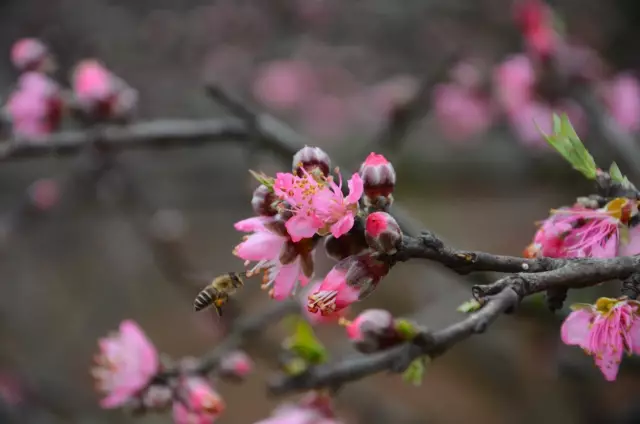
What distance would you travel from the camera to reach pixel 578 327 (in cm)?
44

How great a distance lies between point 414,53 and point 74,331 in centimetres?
148

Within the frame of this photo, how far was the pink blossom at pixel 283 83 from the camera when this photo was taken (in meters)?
2.31

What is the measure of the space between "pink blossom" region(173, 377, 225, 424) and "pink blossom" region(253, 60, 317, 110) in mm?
1772

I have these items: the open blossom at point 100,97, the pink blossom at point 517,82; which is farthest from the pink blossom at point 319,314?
the pink blossom at point 517,82

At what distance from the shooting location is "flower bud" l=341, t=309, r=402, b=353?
0.52m

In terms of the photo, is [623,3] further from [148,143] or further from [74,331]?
[74,331]

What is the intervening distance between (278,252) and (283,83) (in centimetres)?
193

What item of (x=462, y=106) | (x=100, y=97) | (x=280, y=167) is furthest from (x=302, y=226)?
(x=462, y=106)

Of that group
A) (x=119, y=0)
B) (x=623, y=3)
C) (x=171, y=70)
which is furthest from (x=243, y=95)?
(x=623, y=3)

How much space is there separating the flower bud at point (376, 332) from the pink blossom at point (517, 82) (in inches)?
29.2

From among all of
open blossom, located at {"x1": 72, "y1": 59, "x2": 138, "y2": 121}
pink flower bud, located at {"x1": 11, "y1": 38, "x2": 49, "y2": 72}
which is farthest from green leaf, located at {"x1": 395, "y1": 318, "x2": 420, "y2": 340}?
pink flower bud, located at {"x1": 11, "y1": 38, "x2": 49, "y2": 72}

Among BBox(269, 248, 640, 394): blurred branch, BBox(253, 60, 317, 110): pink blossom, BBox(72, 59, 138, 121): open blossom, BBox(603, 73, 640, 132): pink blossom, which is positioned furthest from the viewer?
BBox(253, 60, 317, 110): pink blossom

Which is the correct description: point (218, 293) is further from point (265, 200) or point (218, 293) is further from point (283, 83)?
point (283, 83)

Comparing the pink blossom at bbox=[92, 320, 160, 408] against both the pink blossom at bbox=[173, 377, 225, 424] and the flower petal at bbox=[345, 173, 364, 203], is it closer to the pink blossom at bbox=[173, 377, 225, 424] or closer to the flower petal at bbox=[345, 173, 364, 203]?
the pink blossom at bbox=[173, 377, 225, 424]
